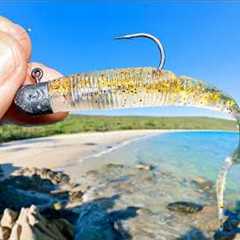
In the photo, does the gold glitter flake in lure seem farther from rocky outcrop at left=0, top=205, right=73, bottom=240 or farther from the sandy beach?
the sandy beach

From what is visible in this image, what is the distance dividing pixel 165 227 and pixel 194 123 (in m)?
112

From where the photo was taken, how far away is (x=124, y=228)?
16.5 metres

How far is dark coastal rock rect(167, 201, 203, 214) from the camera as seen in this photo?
1955 centimetres

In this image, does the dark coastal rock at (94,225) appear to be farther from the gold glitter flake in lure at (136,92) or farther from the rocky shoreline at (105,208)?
the gold glitter flake in lure at (136,92)

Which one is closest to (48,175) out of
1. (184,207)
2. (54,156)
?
(184,207)

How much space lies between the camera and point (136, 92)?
13.1ft

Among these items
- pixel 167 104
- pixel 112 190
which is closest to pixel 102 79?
pixel 167 104

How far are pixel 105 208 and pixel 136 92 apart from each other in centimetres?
1646

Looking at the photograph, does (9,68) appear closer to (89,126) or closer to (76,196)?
(76,196)

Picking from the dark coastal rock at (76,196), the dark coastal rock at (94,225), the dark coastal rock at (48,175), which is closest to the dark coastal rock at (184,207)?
the dark coastal rock at (94,225)

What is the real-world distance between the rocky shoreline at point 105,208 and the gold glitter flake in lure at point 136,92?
7.22 meters

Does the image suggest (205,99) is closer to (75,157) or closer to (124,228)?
(124,228)

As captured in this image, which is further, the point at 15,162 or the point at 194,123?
the point at 194,123

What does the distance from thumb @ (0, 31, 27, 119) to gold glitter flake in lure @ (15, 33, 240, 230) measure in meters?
0.20
